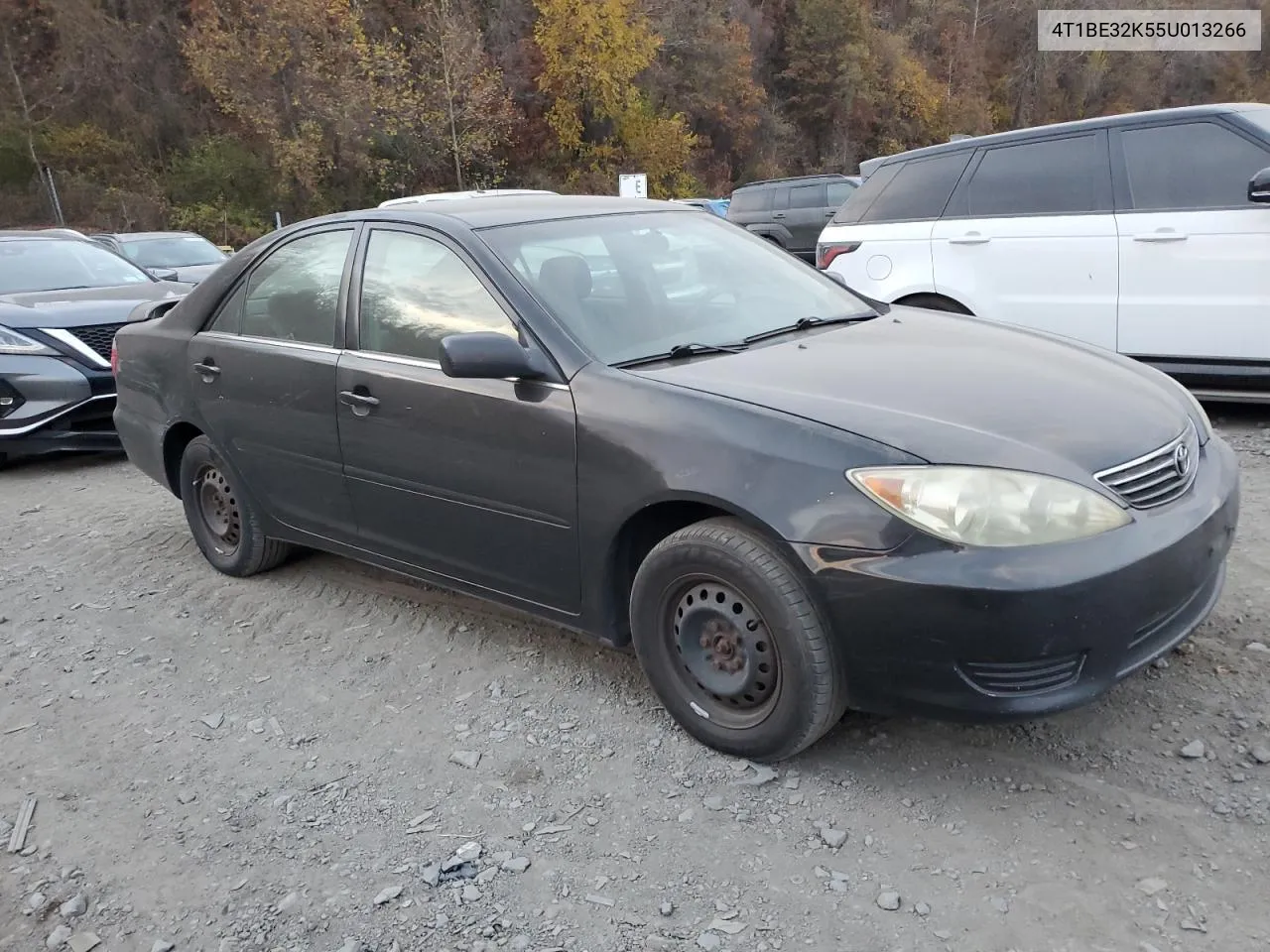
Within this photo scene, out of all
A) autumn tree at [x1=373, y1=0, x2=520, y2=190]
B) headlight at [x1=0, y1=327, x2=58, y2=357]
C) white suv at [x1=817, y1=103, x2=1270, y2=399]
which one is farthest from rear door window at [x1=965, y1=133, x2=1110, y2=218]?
autumn tree at [x1=373, y1=0, x2=520, y2=190]

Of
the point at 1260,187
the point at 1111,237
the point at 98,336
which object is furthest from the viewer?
the point at 98,336

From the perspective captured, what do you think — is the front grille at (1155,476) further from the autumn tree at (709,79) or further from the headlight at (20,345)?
the autumn tree at (709,79)

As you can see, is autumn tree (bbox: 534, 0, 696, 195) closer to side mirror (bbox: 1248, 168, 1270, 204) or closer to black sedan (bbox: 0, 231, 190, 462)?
black sedan (bbox: 0, 231, 190, 462)

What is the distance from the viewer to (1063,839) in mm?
2496

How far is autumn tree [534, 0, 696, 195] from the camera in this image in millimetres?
36562

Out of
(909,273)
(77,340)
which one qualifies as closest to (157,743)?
(77,340)

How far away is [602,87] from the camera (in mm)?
36844

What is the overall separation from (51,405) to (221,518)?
294 cm

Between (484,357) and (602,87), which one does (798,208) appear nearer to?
(484,357)

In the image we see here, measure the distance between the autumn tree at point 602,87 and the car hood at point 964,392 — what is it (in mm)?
35755

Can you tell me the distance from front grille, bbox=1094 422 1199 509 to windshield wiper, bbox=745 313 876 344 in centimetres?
121

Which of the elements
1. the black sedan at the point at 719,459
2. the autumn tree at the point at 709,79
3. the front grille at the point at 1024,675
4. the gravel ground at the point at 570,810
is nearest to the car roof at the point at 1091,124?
the black sedan at the point at 719,459

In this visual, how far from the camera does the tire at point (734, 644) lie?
2.64 metres

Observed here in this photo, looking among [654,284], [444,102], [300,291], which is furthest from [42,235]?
[444,102]
